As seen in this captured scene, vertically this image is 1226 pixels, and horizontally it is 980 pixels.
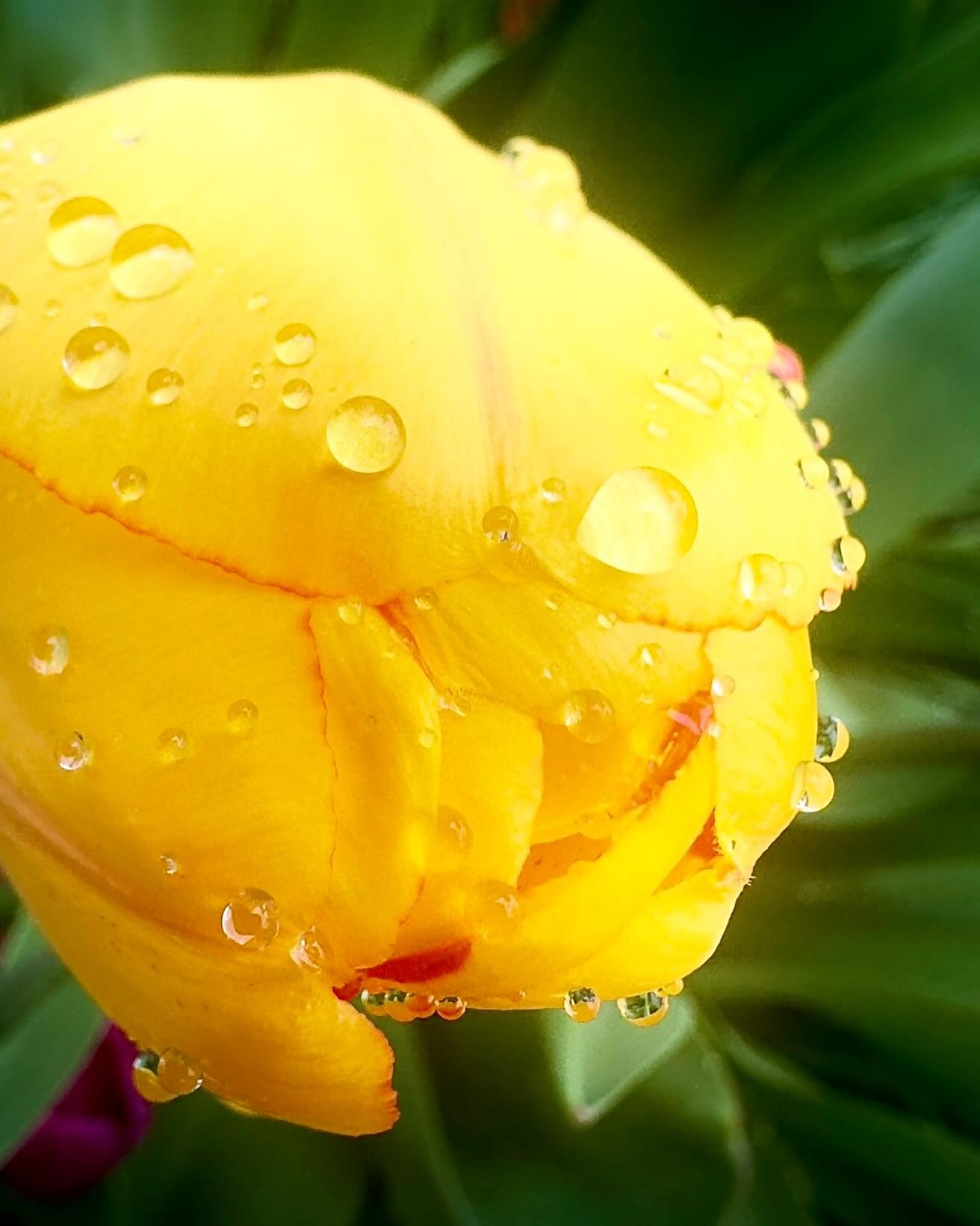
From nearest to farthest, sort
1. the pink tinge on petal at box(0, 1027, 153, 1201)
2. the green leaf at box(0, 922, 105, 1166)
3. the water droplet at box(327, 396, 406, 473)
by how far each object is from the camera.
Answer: the water droplet at box(327, 396, 406, 473) → the green leaf at box(0, 922, 105, 1166) → the pink tinge on petal at box(0, 1027, 153, 1201)

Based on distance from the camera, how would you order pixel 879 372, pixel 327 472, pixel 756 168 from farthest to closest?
pixel 756 168
pixel 879 372
pixel 327 472

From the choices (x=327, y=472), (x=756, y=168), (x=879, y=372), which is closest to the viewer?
(x=327, y=472)

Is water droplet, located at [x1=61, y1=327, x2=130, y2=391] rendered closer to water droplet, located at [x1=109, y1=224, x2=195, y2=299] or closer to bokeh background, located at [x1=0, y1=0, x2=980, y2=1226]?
water droplet, located at [x1=109, y1=224, x2=195, y2=299]

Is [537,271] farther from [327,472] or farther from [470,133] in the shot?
[470,133]

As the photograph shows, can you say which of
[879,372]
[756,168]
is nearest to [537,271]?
[879,372]

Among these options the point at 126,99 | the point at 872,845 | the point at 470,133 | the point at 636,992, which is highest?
the point at 126,99

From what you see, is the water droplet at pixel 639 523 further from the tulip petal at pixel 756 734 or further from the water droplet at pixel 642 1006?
the water droplet at pixel 642 1006

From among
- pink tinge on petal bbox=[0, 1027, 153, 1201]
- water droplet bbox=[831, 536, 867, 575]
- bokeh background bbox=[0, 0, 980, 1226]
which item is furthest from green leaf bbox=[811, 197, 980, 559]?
pink tinge on petal bbox=[0, 1027, 153, 1201]
